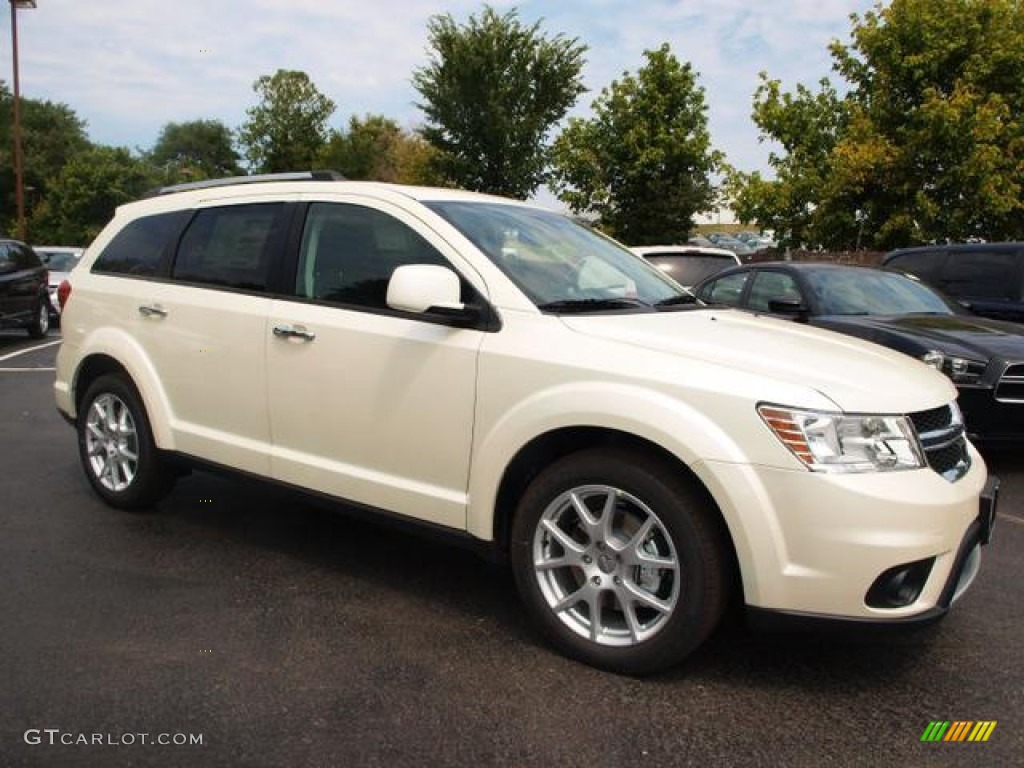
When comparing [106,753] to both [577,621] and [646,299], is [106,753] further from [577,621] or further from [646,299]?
[646,299]

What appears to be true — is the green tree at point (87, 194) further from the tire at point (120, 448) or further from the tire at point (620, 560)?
the tire at point (620, 560)

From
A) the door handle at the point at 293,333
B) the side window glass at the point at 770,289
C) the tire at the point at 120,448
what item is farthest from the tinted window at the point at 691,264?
the door handle at the point at 293,333

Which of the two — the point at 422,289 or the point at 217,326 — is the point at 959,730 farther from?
the point at 217,326

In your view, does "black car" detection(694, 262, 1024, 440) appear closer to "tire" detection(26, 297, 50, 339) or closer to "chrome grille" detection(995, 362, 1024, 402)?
"chrome grille" detection(995, 362, 1024, 402)

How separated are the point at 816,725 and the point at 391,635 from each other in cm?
153

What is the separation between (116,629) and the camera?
338 cm

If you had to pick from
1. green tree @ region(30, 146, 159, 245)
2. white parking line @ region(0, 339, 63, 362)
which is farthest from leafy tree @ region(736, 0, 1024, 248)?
green tree @ region(30, 146, 159, 245)

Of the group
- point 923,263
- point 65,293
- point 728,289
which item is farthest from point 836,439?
point 923,263

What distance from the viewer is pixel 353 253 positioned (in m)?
3.87

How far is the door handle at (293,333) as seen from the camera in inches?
149

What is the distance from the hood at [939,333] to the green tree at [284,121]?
6891 centimetres

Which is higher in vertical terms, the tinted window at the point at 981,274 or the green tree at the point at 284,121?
the green tree at the point at 284,121

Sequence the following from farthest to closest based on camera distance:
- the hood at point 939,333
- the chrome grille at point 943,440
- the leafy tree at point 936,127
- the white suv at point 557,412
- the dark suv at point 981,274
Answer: the leafy tree at point 936,127
the dark suv at point 981,274
the hood at point 939,333
the chrome grille at point 943,440
the white suv at point 557,412

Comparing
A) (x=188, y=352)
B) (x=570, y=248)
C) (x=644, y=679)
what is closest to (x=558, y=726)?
(x=644, y=679)
